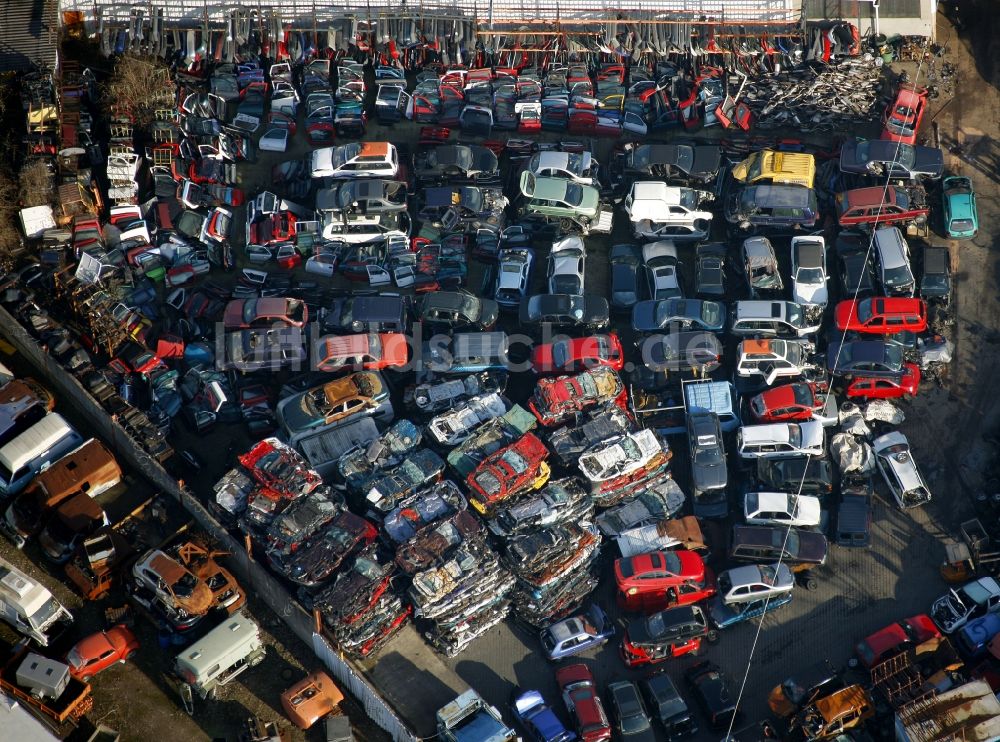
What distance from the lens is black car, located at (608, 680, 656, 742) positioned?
38.3 meters

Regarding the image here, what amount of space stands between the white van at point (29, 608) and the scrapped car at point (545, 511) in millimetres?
12876

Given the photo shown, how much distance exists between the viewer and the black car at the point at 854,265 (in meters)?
45.3

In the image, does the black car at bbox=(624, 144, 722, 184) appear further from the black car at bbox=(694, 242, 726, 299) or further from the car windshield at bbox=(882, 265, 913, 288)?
the car windshield at bbox=(882, 265, 913, 288)

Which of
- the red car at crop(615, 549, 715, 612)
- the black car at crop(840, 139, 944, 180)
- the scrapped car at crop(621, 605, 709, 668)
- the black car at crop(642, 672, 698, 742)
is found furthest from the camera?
the black car at crop(840, 139, 944, 180)

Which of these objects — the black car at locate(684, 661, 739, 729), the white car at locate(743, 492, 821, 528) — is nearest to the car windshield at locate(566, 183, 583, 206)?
the white car at locate(743, 492, 821, 528)

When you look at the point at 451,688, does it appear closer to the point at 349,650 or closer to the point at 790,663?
the point at 349,650

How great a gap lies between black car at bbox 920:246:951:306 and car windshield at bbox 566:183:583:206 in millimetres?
11542

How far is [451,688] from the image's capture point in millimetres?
40031

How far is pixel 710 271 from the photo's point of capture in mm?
46031

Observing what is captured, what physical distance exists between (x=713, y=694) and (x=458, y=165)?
20017 mm

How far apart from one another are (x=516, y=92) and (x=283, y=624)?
2136cm

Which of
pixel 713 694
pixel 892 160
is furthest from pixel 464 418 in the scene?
pixel 892 160

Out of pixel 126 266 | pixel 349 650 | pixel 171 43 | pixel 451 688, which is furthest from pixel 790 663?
pixel 171 43

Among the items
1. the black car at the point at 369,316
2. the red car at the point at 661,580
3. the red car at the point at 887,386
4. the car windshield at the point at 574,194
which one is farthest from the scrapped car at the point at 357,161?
the red car at the point at 887,386
